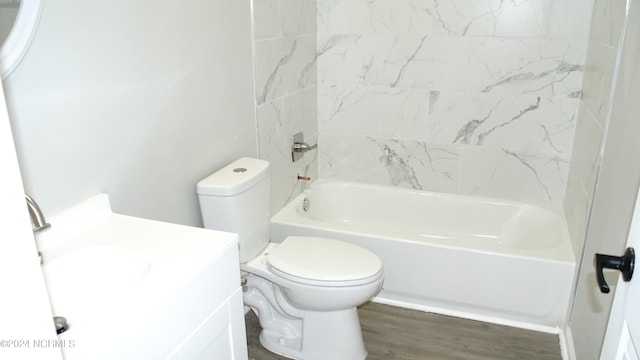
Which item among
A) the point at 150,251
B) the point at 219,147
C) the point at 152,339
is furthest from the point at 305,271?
the point at 152,339

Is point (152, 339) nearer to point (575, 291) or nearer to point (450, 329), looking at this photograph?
point (450, 329)

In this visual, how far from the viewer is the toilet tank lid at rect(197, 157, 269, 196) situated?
1.83 m

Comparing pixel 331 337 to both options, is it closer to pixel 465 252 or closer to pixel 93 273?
pixel 465 252

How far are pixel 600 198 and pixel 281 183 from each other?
1.54m

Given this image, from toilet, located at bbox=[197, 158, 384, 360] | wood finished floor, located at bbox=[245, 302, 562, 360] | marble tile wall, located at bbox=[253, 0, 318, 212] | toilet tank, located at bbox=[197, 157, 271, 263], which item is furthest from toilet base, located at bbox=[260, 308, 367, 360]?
marble tile wall, located at bbox=[253, 0, 318, 212]

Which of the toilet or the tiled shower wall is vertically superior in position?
the tiled shower wall

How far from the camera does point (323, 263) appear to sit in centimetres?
199

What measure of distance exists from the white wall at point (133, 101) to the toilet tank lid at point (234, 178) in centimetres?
8

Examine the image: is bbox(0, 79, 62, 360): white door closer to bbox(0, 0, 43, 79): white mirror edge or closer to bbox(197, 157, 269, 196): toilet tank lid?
bbox(0, 0, 43, 79): white mirror edge

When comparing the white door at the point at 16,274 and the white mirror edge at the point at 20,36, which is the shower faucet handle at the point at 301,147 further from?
the white door at the point at 16,274

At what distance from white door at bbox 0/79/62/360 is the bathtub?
1971 millimetres

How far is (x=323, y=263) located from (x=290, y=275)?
0.48 ft

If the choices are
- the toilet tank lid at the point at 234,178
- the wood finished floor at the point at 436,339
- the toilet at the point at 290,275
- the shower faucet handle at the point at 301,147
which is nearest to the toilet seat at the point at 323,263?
the toilet at the point at 290,275

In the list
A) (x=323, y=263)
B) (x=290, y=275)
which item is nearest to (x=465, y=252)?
(x=323, y=263)
